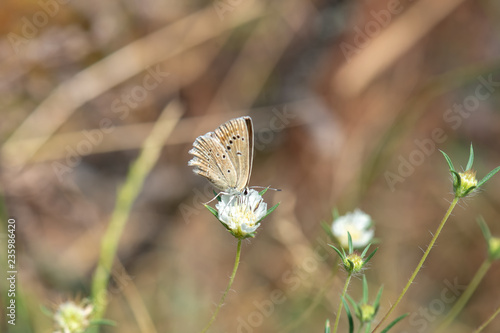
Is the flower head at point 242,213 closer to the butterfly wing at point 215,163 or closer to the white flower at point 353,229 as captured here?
the butterfly wing at point 215,163

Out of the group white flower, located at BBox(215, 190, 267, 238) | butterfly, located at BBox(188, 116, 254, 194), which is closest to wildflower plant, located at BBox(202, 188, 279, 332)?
white flower, located at BBox(215, 190, 267, 238)

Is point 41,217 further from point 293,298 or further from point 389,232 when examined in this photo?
point 389,232

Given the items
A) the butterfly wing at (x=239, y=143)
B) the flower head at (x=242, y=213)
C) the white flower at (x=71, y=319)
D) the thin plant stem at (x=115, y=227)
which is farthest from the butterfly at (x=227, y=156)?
the white flower at (x=71, y=319)

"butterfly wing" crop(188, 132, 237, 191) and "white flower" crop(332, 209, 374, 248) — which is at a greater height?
"butterfly wing" crop(188, 132, 237, 191)

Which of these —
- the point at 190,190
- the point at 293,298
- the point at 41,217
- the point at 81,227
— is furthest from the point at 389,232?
the point at 41,217

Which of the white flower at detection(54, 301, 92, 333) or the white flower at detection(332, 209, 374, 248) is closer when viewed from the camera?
the white flower at detection(54, 301, 92, 333)

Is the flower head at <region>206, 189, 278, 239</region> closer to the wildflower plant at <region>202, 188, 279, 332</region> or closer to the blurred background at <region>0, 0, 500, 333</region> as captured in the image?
the wildflower plant at <region>202, 188, 279, 332</region>
